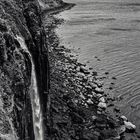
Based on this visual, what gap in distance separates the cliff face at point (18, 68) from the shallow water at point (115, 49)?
24.8 ft

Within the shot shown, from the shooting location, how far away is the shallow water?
58.4 ft

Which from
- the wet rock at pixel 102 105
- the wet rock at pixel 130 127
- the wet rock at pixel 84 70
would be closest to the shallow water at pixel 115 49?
the wet rock at pixel 130 127

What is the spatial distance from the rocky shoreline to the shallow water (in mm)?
1091

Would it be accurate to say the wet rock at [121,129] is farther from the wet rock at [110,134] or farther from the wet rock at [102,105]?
the wet rock at [102,105]

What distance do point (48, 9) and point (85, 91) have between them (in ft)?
156

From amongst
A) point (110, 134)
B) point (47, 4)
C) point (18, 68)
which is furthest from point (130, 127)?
point (47, 4)

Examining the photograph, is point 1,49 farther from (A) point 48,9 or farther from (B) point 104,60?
(A) point 48,9

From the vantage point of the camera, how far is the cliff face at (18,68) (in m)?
7.30

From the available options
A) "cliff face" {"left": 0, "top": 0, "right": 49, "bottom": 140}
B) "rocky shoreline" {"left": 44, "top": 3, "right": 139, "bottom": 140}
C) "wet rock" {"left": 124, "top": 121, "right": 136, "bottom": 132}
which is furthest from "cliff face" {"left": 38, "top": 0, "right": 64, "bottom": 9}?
"wet rock" {"left": 124, "top": 121, "right": 136, "bottom": 132}

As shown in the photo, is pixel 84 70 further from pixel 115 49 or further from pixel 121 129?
pixel 115 49

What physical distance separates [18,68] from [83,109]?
25.0ft

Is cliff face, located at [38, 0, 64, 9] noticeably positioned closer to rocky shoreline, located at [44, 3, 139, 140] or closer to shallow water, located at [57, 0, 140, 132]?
shallow water, located at [57, 0, 140, 132]

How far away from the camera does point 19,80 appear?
8.43m

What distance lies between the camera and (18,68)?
867 cm
